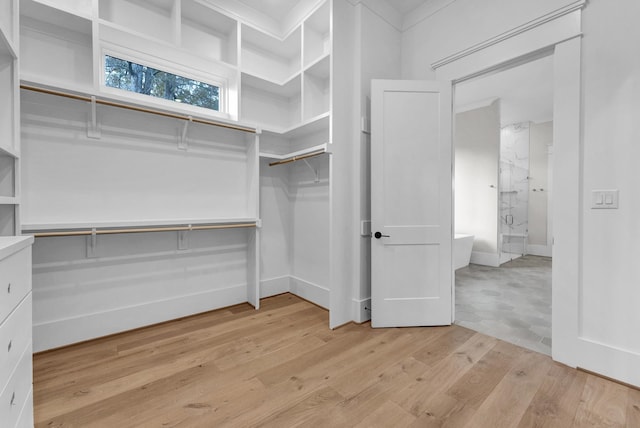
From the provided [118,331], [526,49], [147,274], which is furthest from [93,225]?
[526,49]

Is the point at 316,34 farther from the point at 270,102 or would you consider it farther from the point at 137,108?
the point at 137,108

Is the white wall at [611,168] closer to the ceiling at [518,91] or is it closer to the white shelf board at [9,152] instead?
the ceiling at [518,91]

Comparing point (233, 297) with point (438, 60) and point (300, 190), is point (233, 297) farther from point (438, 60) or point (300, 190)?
point (438, 60)

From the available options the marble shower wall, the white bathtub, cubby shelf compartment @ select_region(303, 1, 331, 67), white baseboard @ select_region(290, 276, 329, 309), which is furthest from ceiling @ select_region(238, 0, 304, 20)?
the marble shower wall

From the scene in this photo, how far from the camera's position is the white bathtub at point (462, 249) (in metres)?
4.52

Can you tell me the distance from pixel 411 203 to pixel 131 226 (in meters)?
2.28

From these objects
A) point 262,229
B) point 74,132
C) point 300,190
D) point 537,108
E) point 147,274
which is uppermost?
point 537,108

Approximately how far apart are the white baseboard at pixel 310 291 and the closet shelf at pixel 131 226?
3.03 feet

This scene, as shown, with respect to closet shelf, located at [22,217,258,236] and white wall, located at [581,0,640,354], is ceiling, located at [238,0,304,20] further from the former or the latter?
white wall, located at [581,0,640,354]

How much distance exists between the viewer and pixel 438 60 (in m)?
2.54

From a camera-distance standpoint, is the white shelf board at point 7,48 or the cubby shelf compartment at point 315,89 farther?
the cubby shelf compartment at point 315,89

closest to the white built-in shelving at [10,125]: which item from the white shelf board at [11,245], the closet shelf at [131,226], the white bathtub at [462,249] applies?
the closet shelf at [131,226]

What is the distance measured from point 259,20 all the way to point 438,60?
1.81 m

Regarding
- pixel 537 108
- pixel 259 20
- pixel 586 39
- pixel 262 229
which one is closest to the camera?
pixel 586 39
